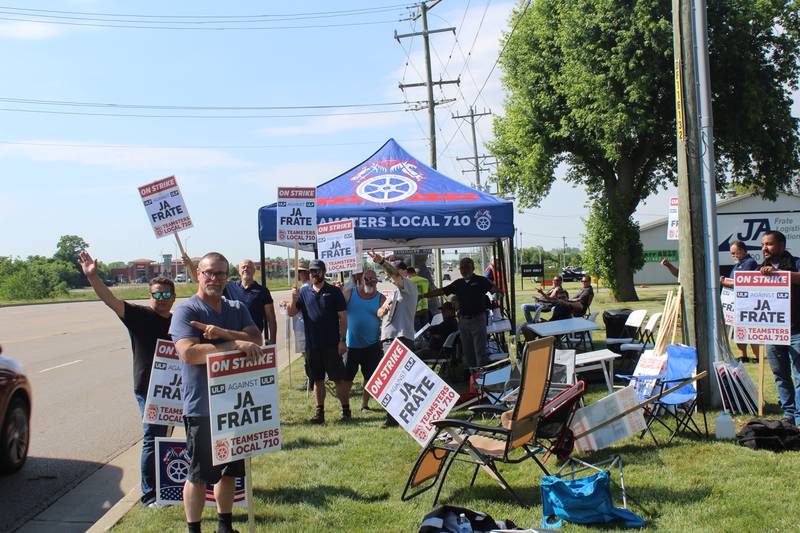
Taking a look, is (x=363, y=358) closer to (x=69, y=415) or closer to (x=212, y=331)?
(x=69, y=415)

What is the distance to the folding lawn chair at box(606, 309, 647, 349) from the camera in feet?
39.0

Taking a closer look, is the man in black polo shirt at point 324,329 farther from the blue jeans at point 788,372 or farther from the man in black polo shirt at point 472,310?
the blue jeans at point 788,372

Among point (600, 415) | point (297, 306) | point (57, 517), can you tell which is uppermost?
point (297, 306)

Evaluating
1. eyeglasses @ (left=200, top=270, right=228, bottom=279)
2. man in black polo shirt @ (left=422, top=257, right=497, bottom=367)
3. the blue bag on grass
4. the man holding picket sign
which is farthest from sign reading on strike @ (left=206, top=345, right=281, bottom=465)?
man in black polo shirt @ (left=422, top=257, right=497, bottom=367)

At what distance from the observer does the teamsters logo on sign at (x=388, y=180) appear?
1120cm

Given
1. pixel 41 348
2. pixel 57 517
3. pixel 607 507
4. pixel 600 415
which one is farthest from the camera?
pixel 41 348

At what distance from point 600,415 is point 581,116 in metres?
21.9

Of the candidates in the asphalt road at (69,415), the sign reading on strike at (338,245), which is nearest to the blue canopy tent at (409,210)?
the sign reading on strike at (338,245)

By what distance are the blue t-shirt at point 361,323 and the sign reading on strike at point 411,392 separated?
2.70 metres

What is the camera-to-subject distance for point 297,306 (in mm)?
8766

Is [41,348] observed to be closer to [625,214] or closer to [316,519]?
[316,519]

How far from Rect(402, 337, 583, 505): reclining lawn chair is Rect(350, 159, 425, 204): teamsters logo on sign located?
18.5 ft

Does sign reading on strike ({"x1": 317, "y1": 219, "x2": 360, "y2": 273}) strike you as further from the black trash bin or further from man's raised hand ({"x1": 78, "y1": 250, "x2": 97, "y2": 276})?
the black trash bin

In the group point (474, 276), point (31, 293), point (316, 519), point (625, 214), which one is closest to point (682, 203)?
point (474, 276)
